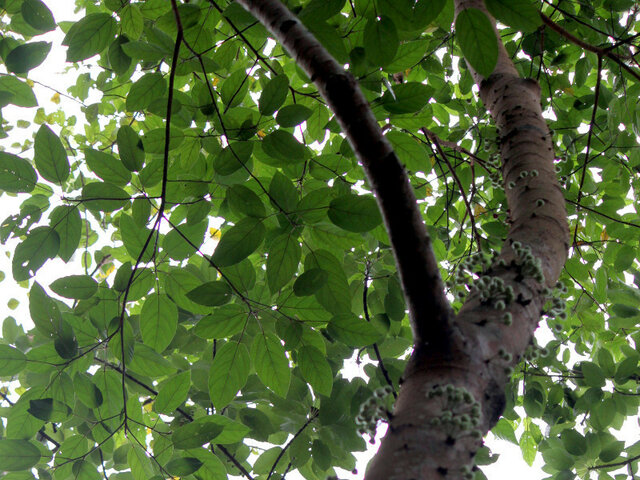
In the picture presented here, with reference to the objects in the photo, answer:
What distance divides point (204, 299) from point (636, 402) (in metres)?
2.39

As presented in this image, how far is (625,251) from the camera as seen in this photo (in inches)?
106

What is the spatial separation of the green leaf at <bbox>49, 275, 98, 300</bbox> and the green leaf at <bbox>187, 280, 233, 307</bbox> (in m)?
0.50

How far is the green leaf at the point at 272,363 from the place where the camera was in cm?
179

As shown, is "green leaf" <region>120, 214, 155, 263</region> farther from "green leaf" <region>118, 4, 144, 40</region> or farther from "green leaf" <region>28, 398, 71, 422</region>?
"green leaf" <region>118, 4, 144, 40</region>

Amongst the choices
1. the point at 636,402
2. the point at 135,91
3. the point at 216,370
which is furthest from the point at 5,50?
the point at 636,402

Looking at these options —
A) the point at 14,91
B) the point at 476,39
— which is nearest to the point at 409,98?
the point at 476,39

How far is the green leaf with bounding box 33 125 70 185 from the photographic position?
1752mm

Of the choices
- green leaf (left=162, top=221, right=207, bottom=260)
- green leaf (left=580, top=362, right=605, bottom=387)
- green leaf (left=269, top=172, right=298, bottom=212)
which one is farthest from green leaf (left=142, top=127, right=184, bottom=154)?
green leaf (left=580, top=362, right=605, bottom=387)

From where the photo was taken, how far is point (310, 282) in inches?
63.7

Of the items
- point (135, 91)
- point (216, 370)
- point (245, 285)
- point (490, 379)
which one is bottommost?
point (490, 379)

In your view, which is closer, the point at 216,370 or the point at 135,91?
the point at 216,370

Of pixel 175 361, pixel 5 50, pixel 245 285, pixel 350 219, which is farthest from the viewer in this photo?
pixel 175 361

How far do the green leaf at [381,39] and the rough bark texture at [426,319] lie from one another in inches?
10.1

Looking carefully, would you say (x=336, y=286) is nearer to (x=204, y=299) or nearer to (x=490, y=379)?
(x=204, y=299)
